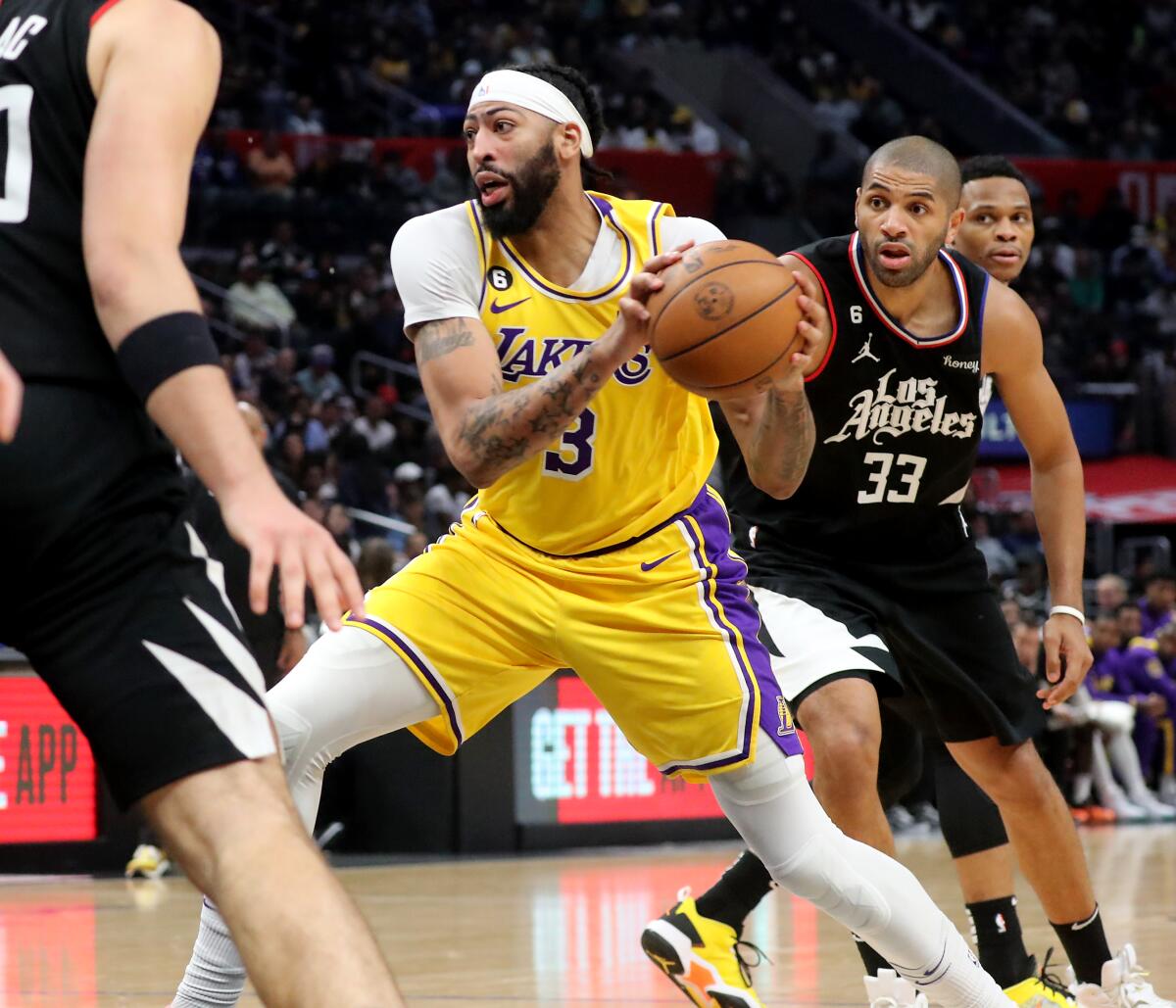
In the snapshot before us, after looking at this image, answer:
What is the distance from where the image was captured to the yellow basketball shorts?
4145 mm

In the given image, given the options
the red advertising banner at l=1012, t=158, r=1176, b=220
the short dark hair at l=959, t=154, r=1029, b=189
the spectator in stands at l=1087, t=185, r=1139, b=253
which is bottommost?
the short dark hair at l=959, t=154, r=1029, b=189

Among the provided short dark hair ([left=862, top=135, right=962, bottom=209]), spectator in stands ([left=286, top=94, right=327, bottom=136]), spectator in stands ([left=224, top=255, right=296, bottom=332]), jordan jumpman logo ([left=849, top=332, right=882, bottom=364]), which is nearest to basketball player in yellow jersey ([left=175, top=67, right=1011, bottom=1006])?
jordan jumpman logo ([left=849, top=332, right=882, bottom=364])

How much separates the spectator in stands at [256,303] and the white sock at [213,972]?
13285mm

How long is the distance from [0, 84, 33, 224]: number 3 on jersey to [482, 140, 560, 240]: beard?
1.75 metres

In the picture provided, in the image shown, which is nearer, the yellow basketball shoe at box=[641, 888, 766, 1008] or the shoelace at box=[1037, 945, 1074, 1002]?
the yellow basketball shoe at box=[641, 888, 766, 1008]

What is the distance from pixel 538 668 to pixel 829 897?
0.85 metres

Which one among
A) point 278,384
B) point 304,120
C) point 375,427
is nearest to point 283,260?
point 278,384

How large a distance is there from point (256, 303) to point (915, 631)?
1275cm

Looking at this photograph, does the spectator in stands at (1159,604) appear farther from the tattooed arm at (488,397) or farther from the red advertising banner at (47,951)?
the tattooed arm at (488,397)

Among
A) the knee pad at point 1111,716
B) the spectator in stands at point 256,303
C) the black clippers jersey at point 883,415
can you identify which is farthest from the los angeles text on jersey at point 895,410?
the spectator in stands at point 256,303

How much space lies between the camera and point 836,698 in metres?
4.70

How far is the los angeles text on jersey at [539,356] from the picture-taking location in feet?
13.9

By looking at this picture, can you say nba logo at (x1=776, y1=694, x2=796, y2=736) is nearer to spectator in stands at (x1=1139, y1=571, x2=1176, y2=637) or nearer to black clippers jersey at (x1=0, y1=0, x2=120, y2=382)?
black clippers jersey at (x1=0, y1=0, x2=120, y2=382)

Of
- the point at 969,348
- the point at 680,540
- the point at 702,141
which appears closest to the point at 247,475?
the point at 680,540
